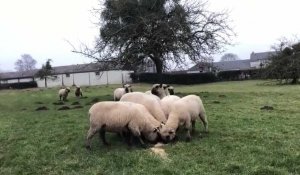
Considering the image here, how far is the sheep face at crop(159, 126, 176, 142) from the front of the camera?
12688 millimetres

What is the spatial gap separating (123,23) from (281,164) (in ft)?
82.4

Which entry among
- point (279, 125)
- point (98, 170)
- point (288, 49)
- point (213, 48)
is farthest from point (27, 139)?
point (288, 49)

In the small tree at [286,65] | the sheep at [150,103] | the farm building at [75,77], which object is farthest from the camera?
the farm building at [75,77]

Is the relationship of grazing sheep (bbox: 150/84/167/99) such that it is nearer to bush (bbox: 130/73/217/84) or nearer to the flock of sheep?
the flock of sheep

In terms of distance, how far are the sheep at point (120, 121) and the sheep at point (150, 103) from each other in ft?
2.38

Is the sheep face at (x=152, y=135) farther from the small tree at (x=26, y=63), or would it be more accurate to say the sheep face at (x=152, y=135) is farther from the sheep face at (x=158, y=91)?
the small tree at (x=26, y=63)

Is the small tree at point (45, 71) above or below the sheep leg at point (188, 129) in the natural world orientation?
above

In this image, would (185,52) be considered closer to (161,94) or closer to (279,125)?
(161,94)

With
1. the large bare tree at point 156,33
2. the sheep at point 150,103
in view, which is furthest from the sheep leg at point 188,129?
the large bare tree at point 156,33

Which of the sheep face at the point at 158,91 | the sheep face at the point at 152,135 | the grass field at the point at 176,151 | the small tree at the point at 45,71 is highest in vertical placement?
the small tree at the point at 45,71

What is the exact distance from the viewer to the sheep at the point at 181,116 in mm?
12750

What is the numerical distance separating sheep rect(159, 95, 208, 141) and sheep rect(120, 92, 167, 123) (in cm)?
40

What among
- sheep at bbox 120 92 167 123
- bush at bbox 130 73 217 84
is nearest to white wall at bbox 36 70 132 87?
bush at bbox 130 73 217 84

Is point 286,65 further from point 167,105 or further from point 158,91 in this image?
point 167,105
